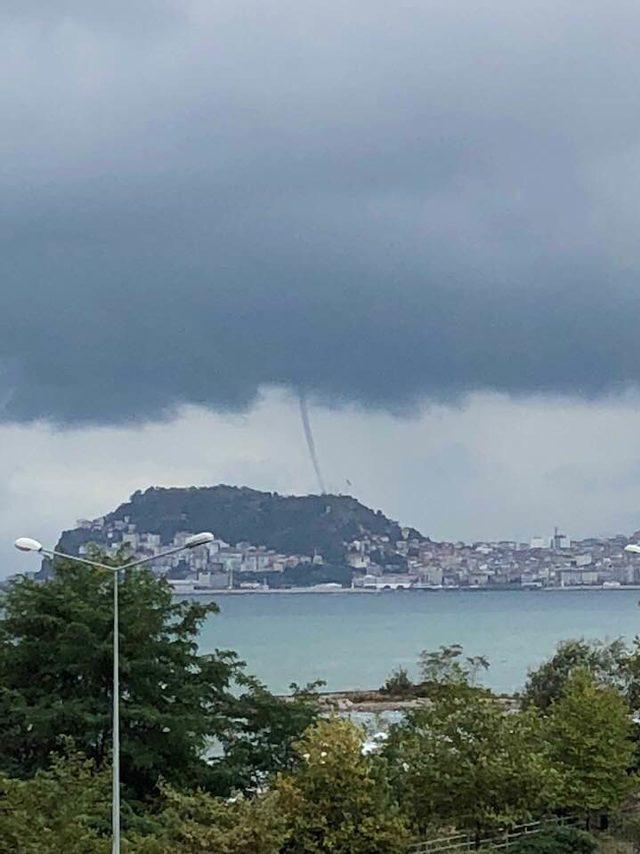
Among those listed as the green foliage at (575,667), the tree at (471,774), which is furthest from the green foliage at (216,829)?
the green foliage at (575,667)

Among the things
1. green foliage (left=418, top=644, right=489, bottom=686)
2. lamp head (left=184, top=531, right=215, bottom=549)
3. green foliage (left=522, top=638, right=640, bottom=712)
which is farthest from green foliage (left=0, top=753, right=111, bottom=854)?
green foliage (left=522, top=638, right=640, bottom=712)

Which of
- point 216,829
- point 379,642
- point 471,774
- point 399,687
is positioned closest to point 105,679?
point 471,774

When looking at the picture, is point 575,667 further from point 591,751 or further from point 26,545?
point 26,545

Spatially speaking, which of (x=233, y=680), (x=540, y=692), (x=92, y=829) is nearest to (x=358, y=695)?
(x=540, y=692)

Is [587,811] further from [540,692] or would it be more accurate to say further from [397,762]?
[540,692]

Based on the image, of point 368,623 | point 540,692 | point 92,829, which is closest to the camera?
point 92,829

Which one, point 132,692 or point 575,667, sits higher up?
point 132,692

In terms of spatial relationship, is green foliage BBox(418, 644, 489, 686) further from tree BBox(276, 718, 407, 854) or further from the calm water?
the calm water
